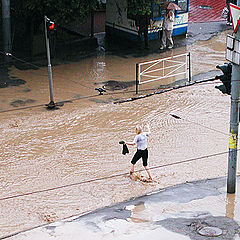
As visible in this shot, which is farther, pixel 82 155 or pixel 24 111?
pixel 24 111

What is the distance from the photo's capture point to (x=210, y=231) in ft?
31.0

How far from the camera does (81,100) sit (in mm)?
18281

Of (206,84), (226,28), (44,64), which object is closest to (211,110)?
(206,84)

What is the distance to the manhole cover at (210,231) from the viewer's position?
9336 millimetres

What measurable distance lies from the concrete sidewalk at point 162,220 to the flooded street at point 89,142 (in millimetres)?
396

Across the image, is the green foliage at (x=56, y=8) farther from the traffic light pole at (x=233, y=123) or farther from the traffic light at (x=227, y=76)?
the traffic light pole at (x=233, y=123)

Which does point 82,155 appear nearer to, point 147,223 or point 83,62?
point 147,223

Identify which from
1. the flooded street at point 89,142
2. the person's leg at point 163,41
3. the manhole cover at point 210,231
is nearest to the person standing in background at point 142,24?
the person's leg at point 163,41

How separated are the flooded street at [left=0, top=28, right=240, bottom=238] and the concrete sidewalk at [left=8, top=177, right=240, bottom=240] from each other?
0.40 m

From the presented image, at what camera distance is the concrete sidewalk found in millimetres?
9406

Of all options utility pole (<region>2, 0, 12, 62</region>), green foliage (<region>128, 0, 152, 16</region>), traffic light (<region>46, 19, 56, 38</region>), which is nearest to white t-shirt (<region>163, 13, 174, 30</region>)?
green foliage (<region>128, 0, 152, 16</region>)

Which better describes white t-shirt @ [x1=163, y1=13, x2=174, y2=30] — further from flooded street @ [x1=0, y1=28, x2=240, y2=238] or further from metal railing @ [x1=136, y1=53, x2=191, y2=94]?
flooded street @ [x1=0, y1=28, x2=240, y2=238]

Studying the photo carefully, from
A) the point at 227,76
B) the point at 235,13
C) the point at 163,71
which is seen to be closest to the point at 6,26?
the point at 163,71

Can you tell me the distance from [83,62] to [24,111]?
23.5 ft
